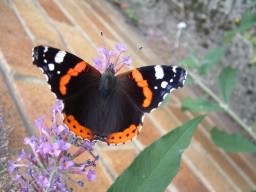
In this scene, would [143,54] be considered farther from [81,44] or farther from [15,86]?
[15,86]

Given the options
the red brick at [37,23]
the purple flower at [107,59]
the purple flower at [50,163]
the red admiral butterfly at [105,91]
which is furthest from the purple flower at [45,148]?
the red brick at [37,23]

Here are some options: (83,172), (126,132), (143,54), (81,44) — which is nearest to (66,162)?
(83,172)

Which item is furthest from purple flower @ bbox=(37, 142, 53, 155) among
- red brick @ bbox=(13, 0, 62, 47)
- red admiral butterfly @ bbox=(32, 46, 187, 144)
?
red brick @ bbox=(13, 0, 62, 47)

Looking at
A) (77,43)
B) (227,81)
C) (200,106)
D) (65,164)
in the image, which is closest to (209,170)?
(200,106)

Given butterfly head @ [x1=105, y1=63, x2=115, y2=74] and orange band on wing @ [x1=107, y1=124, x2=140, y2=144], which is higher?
butterfly head @ [x1=105, y1=63, x2=115, y2=74]

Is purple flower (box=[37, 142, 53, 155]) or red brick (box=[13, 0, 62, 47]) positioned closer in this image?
purple flower (box=[37, 142, 53, 155])

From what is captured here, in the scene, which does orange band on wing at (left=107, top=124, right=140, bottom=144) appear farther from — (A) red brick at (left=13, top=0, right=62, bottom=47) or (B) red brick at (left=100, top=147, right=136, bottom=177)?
(A) red brick at (left=13, top=0, right=62, bottom=47)
